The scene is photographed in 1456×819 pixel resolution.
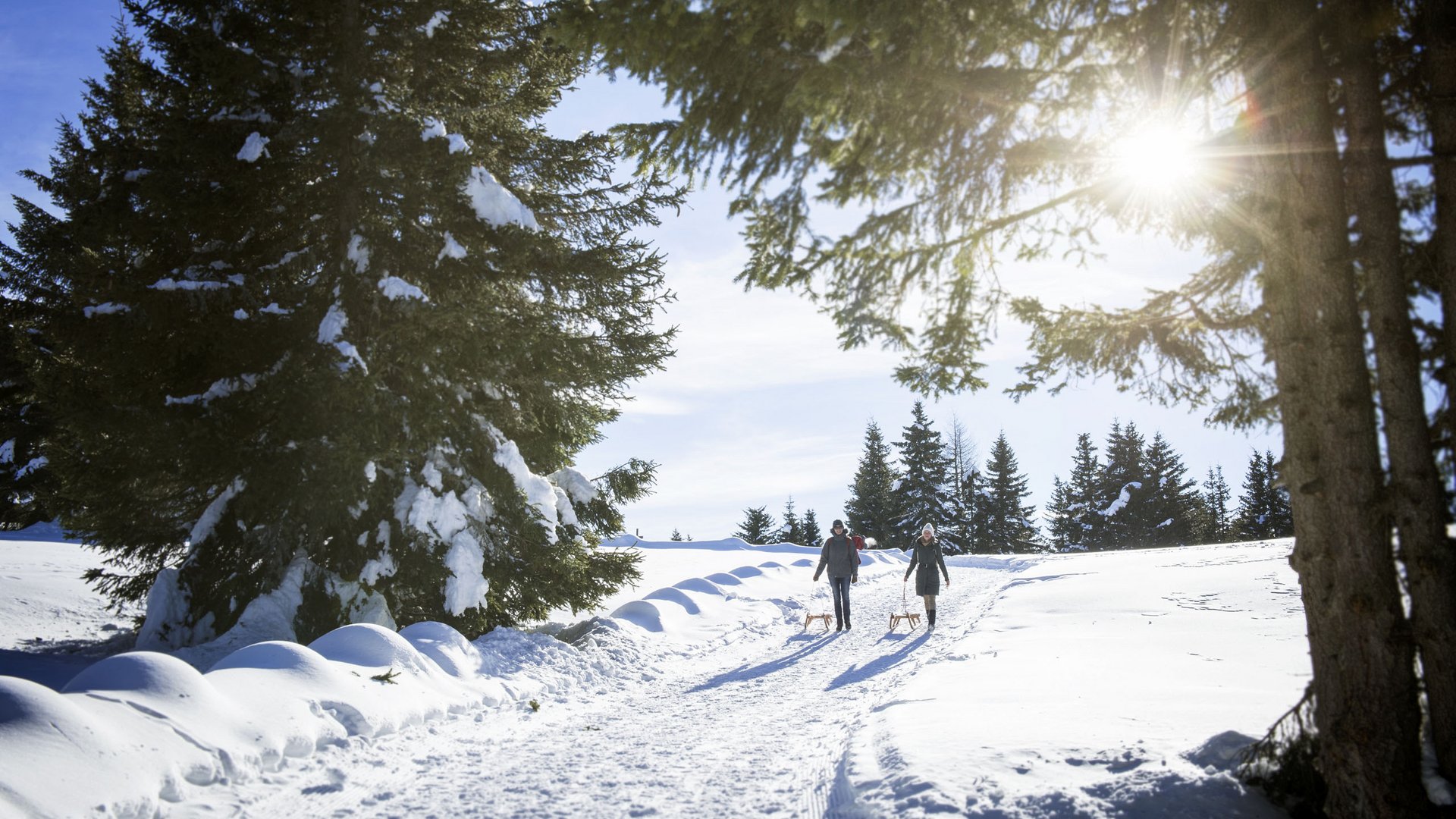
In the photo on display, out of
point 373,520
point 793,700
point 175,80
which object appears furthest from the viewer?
point 175,80

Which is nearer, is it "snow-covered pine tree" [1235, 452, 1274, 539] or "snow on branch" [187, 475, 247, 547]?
"snow on branch" [187, 475, 247, 547]

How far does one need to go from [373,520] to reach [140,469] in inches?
116

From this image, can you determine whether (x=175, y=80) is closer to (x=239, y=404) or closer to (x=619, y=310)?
(x=239, y=404)

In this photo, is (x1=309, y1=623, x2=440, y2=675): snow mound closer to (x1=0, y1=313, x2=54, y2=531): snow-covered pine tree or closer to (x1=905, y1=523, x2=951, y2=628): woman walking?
(x1=905, y1=523, x2=951, y2=628): woman walking

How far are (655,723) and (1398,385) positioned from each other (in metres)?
6.23

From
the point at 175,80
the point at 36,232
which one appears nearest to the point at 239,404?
the point at 175,80

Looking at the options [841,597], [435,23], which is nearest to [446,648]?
[841,597]

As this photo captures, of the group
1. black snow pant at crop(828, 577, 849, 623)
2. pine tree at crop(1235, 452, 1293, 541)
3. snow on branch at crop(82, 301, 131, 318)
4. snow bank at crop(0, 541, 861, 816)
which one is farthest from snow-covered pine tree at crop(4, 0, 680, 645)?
pine tree at crop(1235, 452, 1293, 541)

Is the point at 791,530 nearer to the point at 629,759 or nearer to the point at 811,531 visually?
the point at 811,531

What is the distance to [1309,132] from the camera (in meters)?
4.25

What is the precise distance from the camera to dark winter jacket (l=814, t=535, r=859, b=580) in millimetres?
13891

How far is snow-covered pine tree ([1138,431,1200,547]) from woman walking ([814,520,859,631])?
44835mm

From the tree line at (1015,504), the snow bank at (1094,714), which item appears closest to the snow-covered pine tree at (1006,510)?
the tree line at (1015,504)

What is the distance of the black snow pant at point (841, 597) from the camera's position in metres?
13.5
